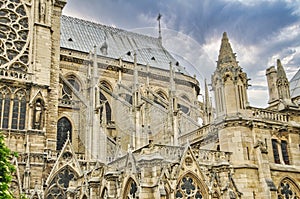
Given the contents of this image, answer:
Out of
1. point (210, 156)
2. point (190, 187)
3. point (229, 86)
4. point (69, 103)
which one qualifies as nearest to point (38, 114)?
point (69, 103)

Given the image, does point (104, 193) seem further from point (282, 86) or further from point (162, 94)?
point (162, 94)

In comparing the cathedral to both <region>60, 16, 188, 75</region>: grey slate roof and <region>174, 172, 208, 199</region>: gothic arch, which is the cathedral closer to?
<region>174, 172, 208, 199</region>: gothic arch

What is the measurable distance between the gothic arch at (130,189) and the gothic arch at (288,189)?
710 cm

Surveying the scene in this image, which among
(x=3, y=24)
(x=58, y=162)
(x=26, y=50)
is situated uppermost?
(x=3, y=24)

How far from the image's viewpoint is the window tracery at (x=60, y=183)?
2462cm

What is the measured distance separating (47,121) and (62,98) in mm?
4651

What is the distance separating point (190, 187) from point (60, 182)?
486 inches

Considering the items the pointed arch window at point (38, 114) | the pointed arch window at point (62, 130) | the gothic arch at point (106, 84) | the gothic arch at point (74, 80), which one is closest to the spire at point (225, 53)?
the pointed arch window at point (38, 114)

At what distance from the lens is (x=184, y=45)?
19.5 m

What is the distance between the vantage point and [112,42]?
145 feet

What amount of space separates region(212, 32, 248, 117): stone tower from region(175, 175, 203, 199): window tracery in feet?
13.6

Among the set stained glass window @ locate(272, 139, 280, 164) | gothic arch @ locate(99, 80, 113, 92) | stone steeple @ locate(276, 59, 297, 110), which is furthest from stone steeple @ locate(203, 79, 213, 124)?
stained glass window @ locate(272, 139, 280, 164)

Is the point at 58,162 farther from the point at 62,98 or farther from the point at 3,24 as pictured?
the point at 3,24

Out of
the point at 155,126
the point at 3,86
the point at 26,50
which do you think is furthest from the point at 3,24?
the point at 155,126
